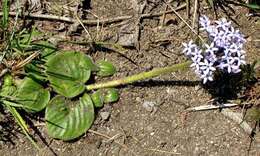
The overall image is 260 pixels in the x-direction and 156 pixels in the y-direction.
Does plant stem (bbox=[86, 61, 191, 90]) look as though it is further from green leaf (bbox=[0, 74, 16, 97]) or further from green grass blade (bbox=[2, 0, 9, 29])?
green grass blade (bbox=[2, 0, 9, 29])

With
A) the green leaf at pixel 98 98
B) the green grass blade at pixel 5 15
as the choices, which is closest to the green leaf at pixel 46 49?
the green grass blade at pixel 5 15

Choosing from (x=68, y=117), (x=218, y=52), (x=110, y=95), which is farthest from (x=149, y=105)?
(x=218, y=52)

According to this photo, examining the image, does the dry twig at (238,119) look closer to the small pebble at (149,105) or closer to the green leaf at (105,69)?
the small pebble at (149,105)

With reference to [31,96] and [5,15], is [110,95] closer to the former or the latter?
[31,96]

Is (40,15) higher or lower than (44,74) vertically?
higher

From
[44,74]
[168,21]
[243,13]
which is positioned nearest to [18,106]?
[44,74]

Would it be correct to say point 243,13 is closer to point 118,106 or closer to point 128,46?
point 128,46

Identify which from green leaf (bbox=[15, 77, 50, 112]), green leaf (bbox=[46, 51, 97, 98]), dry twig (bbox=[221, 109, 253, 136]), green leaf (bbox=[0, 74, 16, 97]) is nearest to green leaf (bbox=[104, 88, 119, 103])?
green leaf (bbox=[46, 51, 97, 98])
